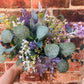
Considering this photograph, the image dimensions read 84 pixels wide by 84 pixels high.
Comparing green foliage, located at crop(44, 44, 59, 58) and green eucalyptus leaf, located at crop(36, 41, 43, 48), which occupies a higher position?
green eucalyptus leaf, located at crop(36, 41, 43, 48)

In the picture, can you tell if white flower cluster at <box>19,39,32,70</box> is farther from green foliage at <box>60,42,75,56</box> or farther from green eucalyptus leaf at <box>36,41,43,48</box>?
green foliage at <box>60,42,75,56</box>

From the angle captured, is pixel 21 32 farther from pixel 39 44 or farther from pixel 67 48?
pixel 67 48

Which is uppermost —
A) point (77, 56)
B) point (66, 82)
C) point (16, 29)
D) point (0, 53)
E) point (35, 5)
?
point (35, 5)

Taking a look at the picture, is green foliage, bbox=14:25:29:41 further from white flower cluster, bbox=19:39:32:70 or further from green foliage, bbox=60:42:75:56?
green foliage, bbox=60:42:75:56

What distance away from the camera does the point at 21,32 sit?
0.42 m

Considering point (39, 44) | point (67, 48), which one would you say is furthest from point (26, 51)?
point (67, 48)

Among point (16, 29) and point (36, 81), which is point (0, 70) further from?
point (16, 29)

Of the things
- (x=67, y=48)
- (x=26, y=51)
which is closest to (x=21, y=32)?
(x=26, y=51)

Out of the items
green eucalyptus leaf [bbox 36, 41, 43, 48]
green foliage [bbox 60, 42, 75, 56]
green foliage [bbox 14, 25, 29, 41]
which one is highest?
green foliage [bbox 14, 25, 29, 41]

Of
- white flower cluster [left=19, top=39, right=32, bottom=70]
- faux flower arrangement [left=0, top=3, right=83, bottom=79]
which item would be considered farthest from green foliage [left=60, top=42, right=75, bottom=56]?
white flower cluster [left=19, top=39, right=32, bottom=70]

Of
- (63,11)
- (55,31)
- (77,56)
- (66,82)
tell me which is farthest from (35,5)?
(66,82)

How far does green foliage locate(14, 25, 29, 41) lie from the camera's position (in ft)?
1.34

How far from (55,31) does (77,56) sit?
360 mm

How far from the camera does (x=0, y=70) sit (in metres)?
0.75
